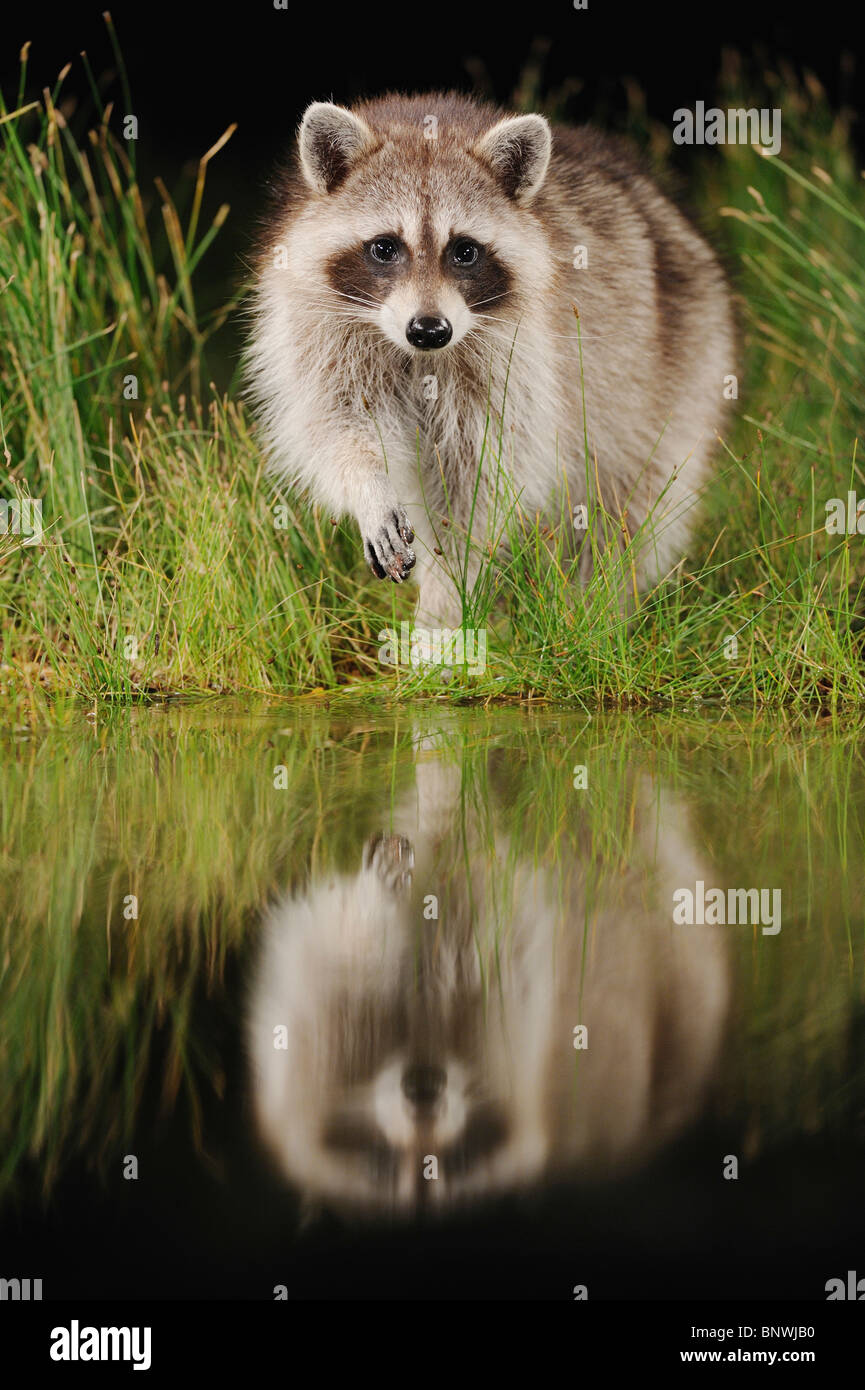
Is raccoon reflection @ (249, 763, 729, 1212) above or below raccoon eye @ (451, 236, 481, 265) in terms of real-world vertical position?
below

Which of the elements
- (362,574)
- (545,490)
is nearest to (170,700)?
(362,574)

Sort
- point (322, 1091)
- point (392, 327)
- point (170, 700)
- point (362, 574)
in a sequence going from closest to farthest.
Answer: point (322, 1091)
point (392, 327)
point (170, 700)
point (362, 574)

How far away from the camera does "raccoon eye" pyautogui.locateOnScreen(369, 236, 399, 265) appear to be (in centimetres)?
650

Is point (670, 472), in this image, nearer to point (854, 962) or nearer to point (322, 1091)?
point (854, 962)

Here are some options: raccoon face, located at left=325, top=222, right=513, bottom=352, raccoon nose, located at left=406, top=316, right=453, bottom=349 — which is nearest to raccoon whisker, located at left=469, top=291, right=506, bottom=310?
raccoon face, located at left=325, top=222, right=513, bottom=352

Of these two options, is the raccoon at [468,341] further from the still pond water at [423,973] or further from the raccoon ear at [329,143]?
the still pond water at [423,973]

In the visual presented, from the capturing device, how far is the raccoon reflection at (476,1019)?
114 inches

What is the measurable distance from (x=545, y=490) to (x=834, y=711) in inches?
67.0

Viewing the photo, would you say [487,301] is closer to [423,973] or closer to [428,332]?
[428,332]

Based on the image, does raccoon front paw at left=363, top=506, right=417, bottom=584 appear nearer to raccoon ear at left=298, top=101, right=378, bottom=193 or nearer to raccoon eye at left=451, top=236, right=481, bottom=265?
raccoon eye at left=451, top=236, right=481, bottom=265

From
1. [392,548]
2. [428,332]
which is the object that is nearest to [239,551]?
[392,548]

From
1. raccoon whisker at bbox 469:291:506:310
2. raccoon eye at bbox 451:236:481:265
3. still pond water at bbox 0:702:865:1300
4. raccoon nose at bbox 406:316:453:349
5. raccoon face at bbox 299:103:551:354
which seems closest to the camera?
still pond water at bbox 0:702:865:1300

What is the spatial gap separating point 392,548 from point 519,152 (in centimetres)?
178

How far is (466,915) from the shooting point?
397 cm
